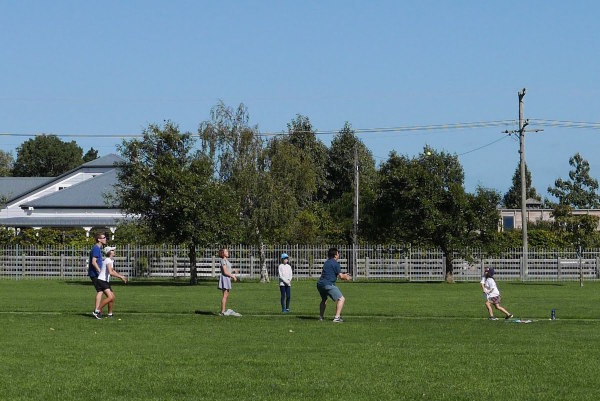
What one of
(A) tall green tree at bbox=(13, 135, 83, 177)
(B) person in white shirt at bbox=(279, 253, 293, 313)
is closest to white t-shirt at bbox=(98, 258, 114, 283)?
(B) person in white shirt at bbox=(279, 253, 293, 313)

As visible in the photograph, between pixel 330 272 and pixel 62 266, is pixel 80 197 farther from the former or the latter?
pixel 330 272

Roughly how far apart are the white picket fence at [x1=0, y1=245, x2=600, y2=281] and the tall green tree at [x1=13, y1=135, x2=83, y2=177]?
7485 cm

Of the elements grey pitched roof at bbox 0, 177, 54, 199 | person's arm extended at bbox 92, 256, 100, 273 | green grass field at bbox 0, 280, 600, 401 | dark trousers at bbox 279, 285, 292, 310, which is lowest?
green grass field at bbox 0, 280, 600, 401

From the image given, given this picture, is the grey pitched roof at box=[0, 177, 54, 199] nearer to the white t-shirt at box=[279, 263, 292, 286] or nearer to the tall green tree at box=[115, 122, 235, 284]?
the tall green tree at box=[115, 122, 235, 284]

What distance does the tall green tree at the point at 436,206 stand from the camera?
57875 millimetres

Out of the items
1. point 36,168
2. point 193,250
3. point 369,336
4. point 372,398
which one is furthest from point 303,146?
point 372,398

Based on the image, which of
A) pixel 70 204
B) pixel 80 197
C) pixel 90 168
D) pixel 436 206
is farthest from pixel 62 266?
pixel 90 168

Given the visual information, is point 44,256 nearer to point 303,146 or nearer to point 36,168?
point 303,146

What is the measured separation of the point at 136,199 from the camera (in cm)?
5484

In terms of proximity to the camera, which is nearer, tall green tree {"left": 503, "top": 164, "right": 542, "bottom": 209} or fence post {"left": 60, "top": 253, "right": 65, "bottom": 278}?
fence post {"left": 60, "top": 253, "right": 65, "bottom": 278}

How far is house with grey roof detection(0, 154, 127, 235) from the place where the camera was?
84.4 metres

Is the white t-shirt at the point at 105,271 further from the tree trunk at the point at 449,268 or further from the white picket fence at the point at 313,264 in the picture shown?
the white picket fence at the point at 313,264

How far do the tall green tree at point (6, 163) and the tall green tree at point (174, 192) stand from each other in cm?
8539

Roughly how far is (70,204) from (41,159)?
169 feet
